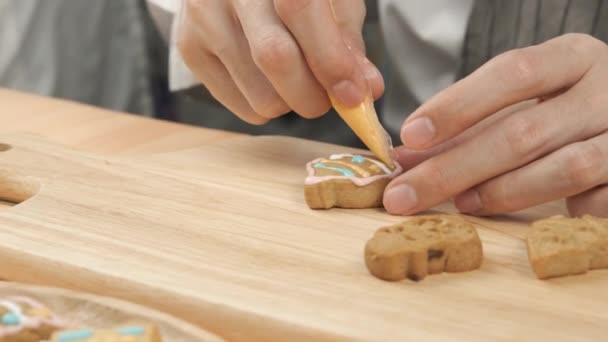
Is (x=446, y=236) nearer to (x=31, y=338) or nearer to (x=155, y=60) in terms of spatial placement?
(x=31, y=338)

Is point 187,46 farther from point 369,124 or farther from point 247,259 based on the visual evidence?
point 247,259

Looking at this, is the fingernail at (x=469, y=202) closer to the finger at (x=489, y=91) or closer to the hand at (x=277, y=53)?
the finger at (x=489, y=91)

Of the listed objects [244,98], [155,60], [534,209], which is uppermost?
[244,98]

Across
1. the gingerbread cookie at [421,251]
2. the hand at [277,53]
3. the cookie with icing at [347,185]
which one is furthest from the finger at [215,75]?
the gingerbread cookie at [421,251]

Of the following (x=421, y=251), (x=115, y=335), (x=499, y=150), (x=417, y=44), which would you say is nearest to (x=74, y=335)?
(x=115, y=335)

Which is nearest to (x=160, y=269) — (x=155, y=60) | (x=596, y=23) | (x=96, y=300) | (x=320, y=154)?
Answer: (x=96, y=300)

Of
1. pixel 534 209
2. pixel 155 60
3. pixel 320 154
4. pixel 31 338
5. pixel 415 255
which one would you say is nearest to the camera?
pixel 31 338
